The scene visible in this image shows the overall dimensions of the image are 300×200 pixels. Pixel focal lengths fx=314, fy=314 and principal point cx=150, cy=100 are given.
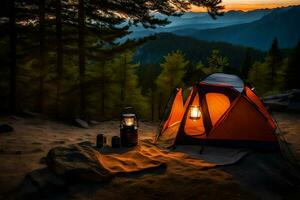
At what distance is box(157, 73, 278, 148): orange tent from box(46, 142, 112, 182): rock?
3.38m

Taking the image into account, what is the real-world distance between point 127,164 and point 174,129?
386 cm

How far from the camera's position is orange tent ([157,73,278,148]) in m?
9.21

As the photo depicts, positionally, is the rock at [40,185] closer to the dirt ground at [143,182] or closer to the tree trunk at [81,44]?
the dirt ground at [143,182]

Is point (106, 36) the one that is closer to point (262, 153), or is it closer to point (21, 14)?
point (21, 14)

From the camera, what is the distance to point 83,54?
52.5ft

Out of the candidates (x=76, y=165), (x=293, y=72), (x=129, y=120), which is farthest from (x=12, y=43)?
(x=293, y=72)

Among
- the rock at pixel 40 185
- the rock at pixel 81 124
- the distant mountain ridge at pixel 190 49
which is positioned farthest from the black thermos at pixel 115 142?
the distant mountain ridge at pixel 190 49

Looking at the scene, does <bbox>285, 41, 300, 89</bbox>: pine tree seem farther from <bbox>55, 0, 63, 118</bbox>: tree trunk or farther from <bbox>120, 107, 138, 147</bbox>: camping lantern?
<bbox>120, 107, 138, 147</bbox>: camping lantern

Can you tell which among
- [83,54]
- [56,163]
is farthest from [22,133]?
[83,54]

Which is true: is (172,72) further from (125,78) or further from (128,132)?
(128,132)

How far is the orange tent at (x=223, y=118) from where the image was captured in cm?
921

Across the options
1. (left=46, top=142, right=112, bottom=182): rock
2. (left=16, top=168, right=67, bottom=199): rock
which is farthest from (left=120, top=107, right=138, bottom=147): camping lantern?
(left=16, top=168, right=67, bottom=199): rock

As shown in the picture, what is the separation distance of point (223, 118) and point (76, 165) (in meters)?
4.72

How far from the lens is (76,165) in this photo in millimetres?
6594
